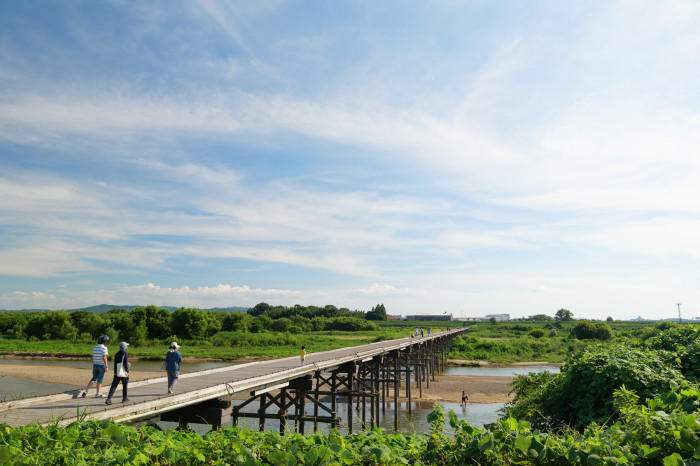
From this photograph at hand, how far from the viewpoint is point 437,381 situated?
45375 millimetres

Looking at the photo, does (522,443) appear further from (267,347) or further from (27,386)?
(267,347)

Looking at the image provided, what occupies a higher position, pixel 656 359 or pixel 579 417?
pixel 656 359

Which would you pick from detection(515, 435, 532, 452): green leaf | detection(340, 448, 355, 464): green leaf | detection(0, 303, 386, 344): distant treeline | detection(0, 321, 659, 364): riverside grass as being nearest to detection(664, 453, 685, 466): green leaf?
detection(515, 435, 532, 452): green leaf

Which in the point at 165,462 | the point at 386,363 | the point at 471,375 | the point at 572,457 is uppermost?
the point at 572,457

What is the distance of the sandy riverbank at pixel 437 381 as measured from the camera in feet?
118

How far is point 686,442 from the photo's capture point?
411 cm

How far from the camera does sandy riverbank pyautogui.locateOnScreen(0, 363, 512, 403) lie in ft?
118

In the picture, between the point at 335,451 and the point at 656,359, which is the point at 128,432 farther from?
the point at 656,359

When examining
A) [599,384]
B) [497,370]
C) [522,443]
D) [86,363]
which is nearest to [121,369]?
[522,443]

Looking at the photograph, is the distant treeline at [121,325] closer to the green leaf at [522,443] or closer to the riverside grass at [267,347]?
the riverside grass at [267,347]

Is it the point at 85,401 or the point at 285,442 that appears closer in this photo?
the point at 285,442

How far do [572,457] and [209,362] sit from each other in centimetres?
5783

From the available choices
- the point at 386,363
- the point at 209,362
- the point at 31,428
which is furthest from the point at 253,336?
the point at 31,428

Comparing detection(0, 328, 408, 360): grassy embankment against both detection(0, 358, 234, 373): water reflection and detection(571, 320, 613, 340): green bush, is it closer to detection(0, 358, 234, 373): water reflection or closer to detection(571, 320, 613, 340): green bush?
detection(0, 358, 234, 373): water reflection
